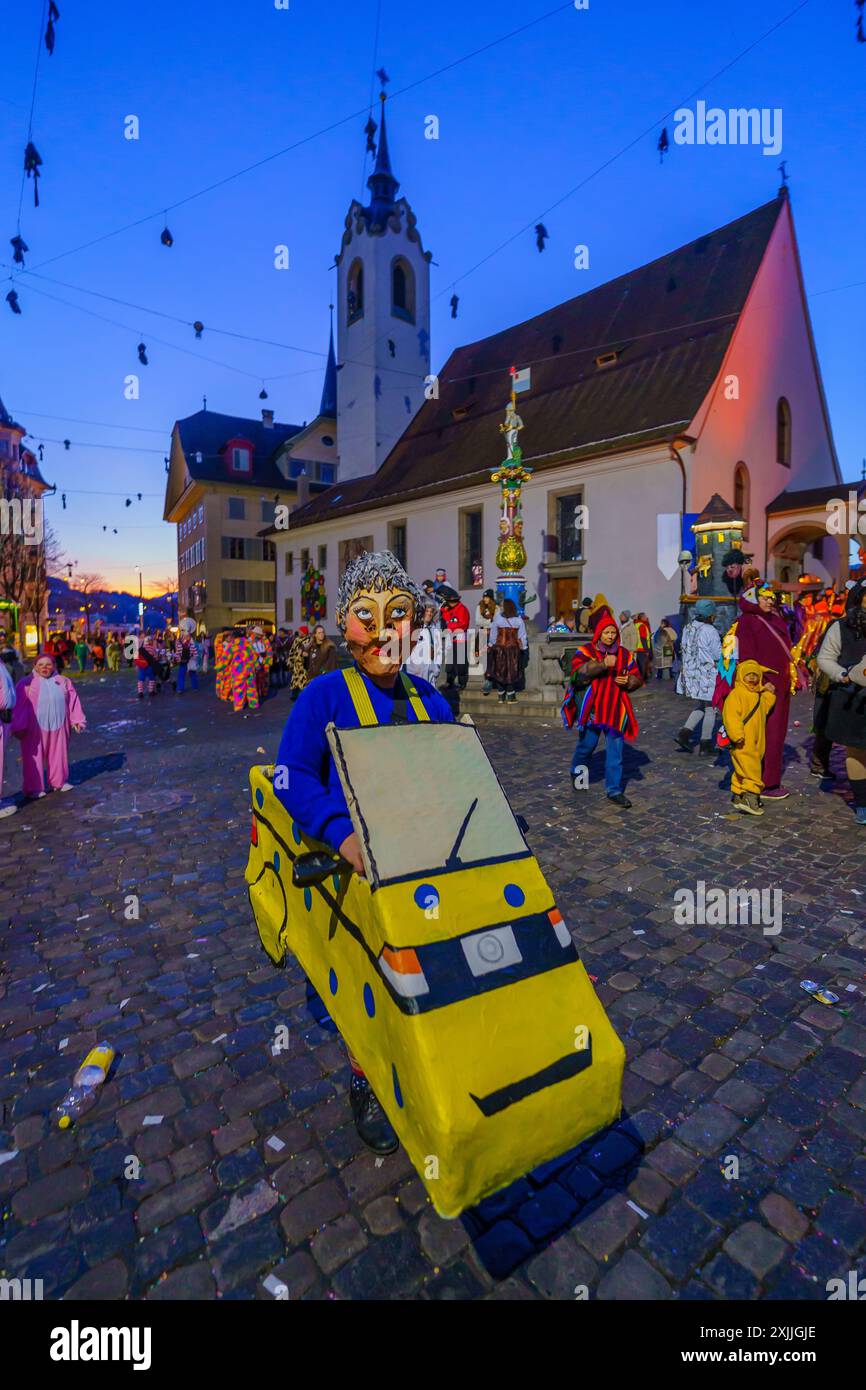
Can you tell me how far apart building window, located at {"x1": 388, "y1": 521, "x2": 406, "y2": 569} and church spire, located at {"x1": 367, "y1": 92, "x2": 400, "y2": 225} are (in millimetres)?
17198

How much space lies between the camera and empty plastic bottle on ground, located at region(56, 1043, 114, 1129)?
96.3 inches

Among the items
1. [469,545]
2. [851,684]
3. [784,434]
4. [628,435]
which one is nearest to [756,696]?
[851,684]

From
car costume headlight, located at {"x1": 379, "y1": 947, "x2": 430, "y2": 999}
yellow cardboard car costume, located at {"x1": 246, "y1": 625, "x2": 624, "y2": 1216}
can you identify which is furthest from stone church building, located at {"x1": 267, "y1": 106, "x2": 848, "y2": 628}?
car costume headlight, located at {"x1": 379, "y1": 947, "x2": 430, "y2": 999}

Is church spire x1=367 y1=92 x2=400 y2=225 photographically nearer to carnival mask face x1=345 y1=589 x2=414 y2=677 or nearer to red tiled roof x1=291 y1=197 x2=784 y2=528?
red tiled roof x1=291 y1=197 x2=784 y2=528

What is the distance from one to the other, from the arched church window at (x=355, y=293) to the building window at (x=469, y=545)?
16.0 m

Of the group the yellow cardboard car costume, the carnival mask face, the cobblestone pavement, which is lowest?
the cobblestone pavement

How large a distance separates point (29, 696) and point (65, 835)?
203 cm

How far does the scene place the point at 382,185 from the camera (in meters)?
34.2

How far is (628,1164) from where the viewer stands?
221 centimetres

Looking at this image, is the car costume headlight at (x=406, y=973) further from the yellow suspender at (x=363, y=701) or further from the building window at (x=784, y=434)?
the building window at (x=784, y=434)

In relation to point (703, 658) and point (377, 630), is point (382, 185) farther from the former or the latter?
point (377, 630)

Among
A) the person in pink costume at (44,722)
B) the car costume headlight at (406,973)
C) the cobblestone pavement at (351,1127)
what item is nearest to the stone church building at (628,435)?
the person in pink costume at (44,722)

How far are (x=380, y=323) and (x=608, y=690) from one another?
3282cm

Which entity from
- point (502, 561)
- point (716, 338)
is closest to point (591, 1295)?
point (502, 561)
